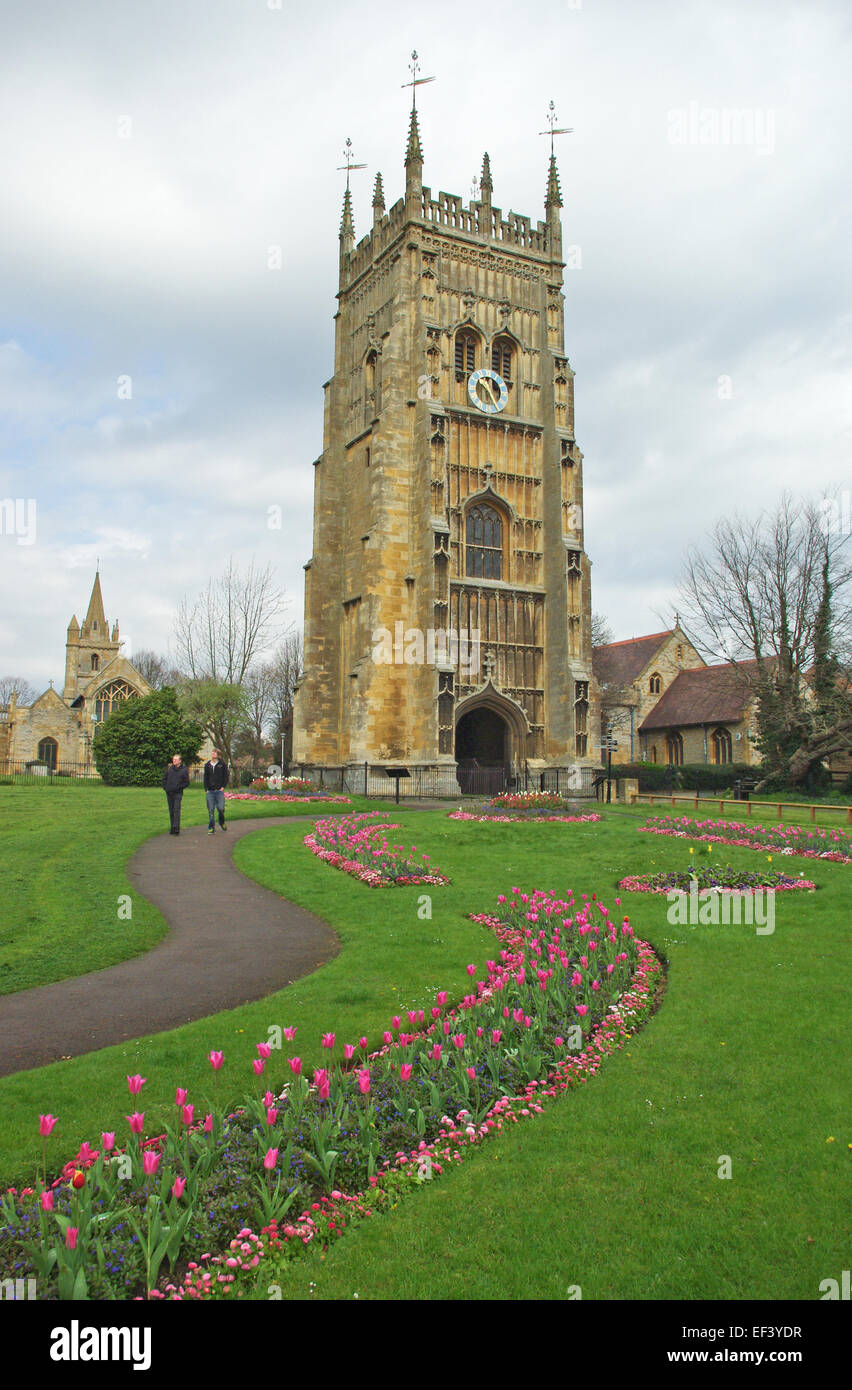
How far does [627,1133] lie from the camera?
5.29 meters

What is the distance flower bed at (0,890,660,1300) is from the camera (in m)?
4.01

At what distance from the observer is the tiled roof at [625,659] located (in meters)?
53.0

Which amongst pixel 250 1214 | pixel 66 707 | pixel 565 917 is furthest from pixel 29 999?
pixel 66 707

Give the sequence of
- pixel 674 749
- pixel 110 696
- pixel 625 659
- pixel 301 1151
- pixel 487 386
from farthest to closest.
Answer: pixel 110 696 → pixel 625 659 → pixel 674 749 → pixel 487 386 → pixel 301 1151

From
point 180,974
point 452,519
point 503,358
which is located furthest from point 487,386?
point 180,974

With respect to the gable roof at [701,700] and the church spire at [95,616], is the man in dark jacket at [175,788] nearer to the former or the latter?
the gable roof at [701,700]

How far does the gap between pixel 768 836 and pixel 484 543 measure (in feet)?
66.2

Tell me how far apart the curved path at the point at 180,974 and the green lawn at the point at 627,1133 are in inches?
19.5

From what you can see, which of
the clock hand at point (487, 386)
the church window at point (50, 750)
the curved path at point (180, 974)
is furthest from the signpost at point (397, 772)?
the church window at point (50, 750)

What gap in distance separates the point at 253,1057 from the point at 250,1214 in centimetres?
190

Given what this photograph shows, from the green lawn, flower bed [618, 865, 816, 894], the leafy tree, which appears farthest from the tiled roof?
the green lawn

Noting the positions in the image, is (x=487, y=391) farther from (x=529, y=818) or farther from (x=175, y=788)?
(x=175, y=788)

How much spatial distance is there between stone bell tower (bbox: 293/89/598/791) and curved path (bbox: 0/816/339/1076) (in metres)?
18.6

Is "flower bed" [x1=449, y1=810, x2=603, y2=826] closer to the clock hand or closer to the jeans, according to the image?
the jeans
